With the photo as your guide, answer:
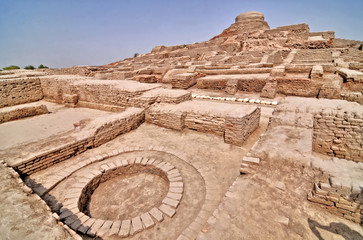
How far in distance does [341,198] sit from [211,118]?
3479 millimetres

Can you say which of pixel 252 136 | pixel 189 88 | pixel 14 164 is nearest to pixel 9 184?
pixel 14 164

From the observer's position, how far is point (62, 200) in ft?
10.2

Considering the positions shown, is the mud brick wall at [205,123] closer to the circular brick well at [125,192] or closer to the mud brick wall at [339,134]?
the circular brick well at [125,192]

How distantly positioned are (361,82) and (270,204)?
894 centimetres

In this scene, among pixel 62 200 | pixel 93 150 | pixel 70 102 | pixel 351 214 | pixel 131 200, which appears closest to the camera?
pixel 351 214

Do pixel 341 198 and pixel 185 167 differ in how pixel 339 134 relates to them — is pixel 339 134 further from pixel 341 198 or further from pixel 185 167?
pixel 185 167

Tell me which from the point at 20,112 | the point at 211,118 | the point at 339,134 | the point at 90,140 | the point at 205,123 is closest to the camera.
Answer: the point at 339,134

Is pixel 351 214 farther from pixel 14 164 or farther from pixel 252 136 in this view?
pixel 14 164

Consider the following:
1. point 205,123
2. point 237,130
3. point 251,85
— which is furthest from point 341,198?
point 251,85

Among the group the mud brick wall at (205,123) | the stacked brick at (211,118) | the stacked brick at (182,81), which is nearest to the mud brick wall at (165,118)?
the stacked brick at (211,118)

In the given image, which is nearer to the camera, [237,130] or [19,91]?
[237,130]

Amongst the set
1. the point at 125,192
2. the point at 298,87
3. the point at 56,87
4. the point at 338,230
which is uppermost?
the point at 56,87

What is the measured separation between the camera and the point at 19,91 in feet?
31.3

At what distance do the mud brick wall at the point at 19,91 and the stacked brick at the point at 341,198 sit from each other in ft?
43.1
